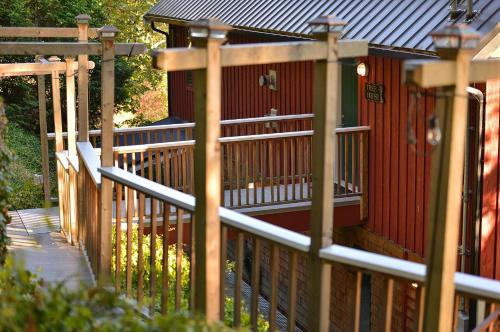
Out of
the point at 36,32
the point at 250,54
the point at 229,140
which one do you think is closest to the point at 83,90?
the point at 36,32

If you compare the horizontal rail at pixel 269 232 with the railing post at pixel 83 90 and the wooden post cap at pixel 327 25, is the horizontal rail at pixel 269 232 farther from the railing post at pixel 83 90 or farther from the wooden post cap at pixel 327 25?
the railing post at pixel 83 90

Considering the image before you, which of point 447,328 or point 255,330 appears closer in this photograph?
point 447,328

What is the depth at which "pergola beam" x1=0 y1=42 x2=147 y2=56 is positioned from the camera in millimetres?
7570

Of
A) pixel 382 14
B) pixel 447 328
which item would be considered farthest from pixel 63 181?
pixel 447 328

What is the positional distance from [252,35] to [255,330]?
10.1 m

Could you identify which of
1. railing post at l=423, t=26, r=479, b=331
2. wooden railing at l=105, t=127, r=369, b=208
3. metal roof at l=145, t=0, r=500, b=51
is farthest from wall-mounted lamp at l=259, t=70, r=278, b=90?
railing post at l=423, t=26, r=479, b=331

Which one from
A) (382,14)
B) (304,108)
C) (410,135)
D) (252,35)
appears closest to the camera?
(410,135)

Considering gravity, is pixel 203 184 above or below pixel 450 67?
below

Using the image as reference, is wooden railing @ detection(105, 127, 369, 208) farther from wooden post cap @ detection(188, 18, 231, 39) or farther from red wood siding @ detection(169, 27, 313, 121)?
wooden post cap @ detection(188, 18, 231, 39)

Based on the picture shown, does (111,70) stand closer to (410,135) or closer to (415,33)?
(410,135)

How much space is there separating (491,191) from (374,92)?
244 cm

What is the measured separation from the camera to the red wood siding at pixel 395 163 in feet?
33.9

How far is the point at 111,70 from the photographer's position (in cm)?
643

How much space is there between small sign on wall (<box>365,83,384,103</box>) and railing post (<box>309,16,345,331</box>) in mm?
6820
